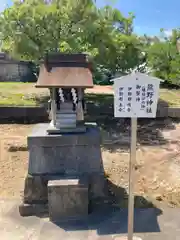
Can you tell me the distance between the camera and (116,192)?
4523mm

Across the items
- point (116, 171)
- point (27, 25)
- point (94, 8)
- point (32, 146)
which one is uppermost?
point (94, 8)

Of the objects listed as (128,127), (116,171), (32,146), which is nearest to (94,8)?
(128,127)

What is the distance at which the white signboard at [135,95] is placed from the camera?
285 centimetres

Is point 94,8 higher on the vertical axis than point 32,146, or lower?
higher

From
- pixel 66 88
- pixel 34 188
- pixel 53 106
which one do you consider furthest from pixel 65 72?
pixel 34 188

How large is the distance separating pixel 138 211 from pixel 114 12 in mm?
7259

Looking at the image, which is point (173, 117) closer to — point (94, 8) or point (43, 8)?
point (94, 8)

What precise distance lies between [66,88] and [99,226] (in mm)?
1988

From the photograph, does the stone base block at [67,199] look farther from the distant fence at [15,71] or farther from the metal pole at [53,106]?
the distant fence at [15,71]

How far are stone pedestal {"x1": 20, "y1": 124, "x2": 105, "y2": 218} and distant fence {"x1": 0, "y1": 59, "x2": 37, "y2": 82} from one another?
51.0ft

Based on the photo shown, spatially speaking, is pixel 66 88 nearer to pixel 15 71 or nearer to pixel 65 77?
pixel 65 77

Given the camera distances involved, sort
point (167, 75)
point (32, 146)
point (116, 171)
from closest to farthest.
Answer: point (32, 146), point (116, 171), point (167, 75)

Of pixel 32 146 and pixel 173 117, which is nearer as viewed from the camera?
pixel 32 146

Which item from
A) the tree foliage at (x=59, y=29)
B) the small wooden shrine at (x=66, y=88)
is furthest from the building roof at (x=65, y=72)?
the tree foliage at (x=59, y=29)
